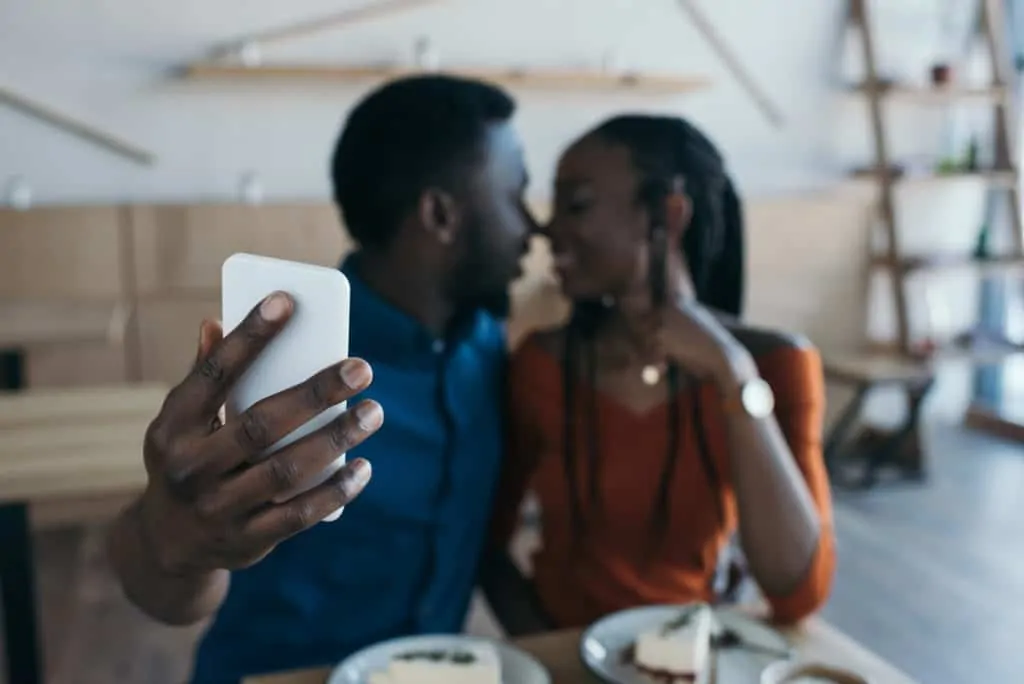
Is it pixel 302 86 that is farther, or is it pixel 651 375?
pixel 302 86

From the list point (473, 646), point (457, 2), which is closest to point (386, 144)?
point (473, 646)

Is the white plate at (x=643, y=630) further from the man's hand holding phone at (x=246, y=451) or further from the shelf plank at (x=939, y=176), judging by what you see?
the shelf plank at (x=939, y=176)

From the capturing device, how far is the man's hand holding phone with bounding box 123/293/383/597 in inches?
20.9

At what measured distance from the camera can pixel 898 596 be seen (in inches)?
101

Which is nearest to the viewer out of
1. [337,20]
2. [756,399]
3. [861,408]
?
[756,399]

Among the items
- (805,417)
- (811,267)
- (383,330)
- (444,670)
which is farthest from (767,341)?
(811,267)

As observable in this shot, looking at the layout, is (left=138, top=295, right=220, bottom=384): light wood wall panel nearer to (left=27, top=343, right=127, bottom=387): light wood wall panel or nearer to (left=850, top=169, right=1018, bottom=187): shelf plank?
(left=27, top=343, right=127, bottom=387): light wood wall panel

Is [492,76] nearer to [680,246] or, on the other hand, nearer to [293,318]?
[680,246]

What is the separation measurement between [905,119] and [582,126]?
4.57 ft

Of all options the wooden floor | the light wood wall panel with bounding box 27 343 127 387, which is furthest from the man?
the light wood wall panel with bounding box 27 343 127 387

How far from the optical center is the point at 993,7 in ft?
12.5

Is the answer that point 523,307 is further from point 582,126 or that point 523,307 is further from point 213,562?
point 213,562

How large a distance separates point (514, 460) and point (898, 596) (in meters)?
1.72

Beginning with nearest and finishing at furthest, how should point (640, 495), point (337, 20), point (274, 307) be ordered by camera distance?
point (274, 307), point (640, 495), point (337, 20)
